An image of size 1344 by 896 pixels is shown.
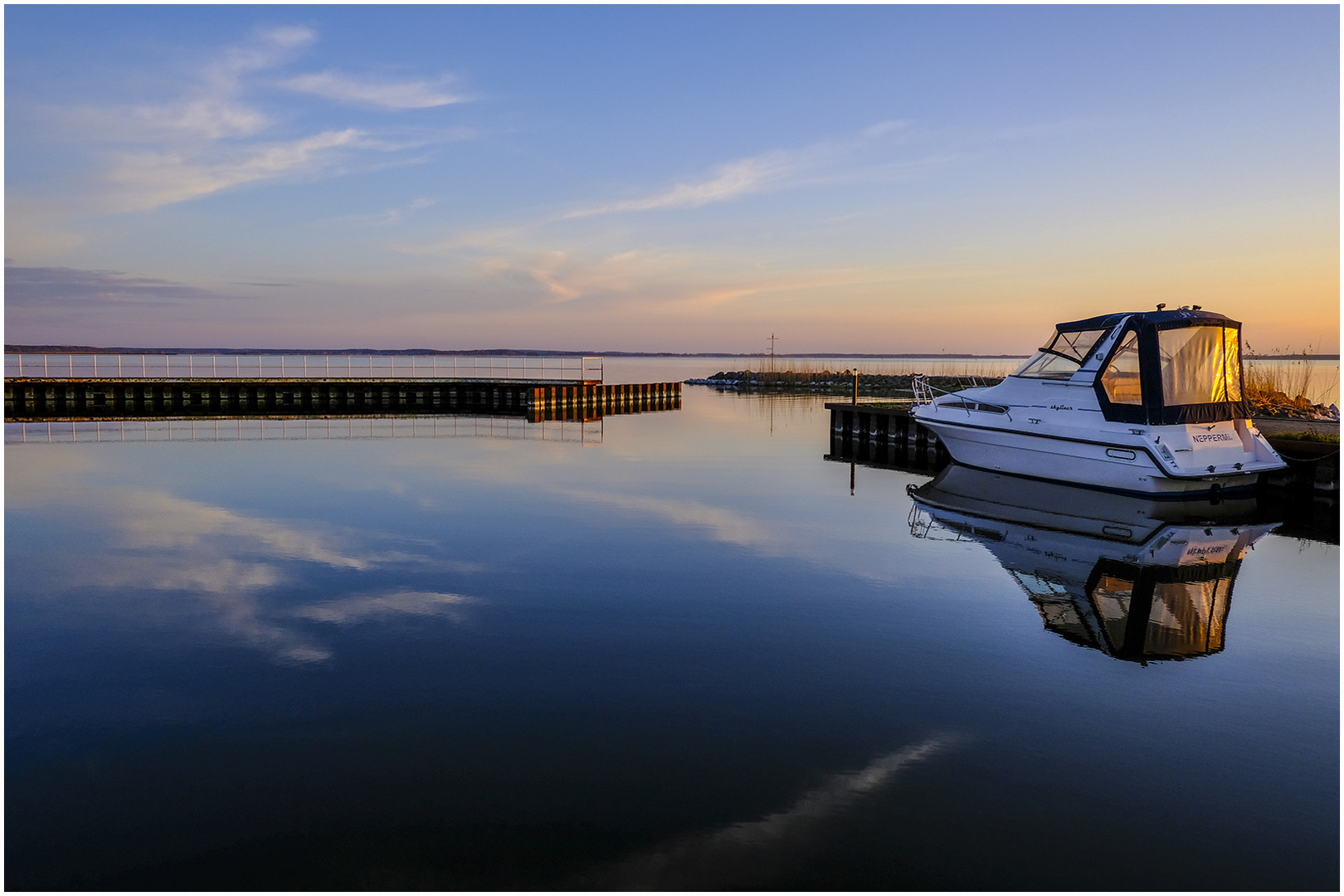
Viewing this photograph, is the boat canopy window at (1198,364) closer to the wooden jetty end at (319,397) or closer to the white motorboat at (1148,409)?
the white motorboat at (1148,409)

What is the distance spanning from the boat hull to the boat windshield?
1.26m

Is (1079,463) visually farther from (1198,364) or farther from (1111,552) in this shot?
(1111,552)

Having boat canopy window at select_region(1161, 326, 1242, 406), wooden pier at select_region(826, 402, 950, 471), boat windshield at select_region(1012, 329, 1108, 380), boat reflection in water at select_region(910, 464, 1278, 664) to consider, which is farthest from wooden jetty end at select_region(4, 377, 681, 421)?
boat canopy window at select_region(1161, 326, 1242, 406)

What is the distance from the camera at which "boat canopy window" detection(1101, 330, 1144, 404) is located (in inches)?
639

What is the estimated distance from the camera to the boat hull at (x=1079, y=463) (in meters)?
15.9

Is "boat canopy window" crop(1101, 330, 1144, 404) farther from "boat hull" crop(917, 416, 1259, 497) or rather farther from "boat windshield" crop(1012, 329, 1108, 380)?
"boat hull" crop(917, 416, 1259, 497)

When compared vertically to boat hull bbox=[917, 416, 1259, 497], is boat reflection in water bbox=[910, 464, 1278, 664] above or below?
below

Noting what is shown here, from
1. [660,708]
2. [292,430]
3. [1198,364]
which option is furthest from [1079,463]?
[292,430]

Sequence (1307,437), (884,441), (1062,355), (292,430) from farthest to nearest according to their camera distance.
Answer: (292,430), (884,441), (1307,437), (1062,355)

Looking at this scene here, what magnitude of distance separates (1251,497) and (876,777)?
15504 mm

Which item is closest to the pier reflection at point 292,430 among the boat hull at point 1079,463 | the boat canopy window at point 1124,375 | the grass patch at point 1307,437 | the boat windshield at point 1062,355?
the boat hull at point 1079,463

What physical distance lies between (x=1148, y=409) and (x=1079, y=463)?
1.59 m

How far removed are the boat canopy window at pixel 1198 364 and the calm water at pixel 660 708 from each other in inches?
170

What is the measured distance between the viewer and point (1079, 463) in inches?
666
